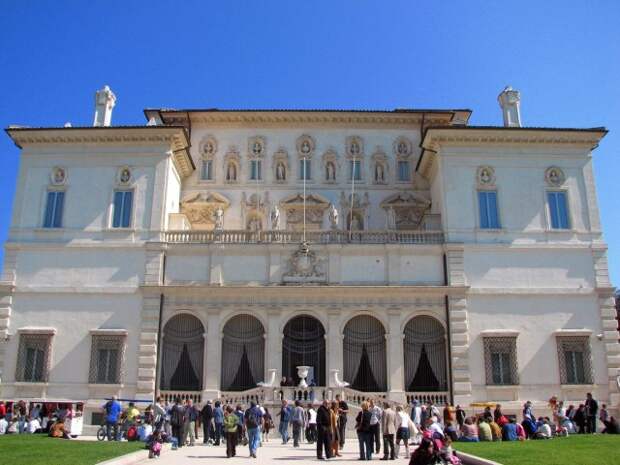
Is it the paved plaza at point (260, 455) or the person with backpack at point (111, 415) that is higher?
the person with backpack at point (111, 415)

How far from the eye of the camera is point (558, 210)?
32812 millimetres

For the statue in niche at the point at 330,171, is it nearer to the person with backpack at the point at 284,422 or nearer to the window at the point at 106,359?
the window at the point at 106,359

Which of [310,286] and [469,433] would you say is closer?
[469,433]

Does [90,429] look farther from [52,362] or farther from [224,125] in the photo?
[224,125]

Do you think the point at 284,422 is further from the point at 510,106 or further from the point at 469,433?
the point at 510,106

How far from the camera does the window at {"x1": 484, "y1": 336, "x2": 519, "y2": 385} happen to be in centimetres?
2995

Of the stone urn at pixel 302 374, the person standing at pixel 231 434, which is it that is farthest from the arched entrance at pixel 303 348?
the person standing at pixel 231 434

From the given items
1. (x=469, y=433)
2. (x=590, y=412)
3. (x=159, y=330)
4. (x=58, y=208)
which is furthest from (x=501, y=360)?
(x=58, y=208)

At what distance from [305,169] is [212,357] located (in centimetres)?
1264

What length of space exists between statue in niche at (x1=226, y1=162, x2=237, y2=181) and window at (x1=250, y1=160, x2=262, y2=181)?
3.19 ft

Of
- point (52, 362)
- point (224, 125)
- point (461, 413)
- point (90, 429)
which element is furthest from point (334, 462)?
point (224, 125)

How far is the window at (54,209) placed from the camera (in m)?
32.5

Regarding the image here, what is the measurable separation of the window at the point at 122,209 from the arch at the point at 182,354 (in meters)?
5.54

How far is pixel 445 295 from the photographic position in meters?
31.0
